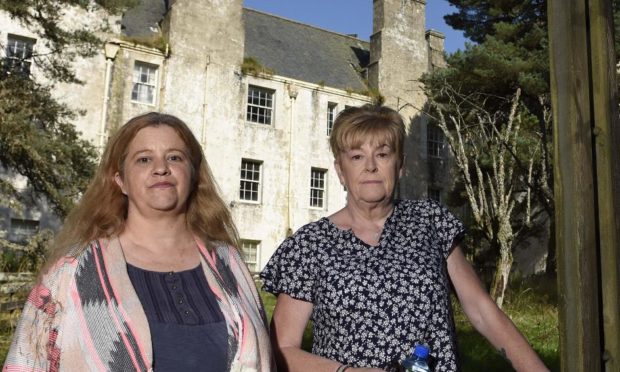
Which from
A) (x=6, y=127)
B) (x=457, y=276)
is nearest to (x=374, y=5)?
(x=6, y=127)

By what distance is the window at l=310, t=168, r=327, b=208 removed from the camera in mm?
23016

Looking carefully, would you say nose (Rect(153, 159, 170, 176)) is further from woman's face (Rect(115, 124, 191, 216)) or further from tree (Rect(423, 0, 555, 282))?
tree (Rect(423, 0, 555, 282))

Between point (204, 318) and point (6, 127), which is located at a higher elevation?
point (6, 127)

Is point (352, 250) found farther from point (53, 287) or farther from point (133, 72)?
point (133, 72)

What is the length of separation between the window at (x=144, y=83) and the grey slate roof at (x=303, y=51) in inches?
169

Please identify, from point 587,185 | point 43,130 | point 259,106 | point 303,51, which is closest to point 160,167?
point 587,185

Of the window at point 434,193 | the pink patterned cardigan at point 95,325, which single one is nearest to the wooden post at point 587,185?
the pink patterned cardigan at point 95,325

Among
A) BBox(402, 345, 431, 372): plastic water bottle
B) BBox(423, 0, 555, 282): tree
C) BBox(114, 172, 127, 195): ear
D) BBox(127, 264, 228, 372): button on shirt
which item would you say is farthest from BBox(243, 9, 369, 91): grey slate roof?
BBox(402, 345, 431, 372): plastic water bottle

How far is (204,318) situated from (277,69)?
21532 mm

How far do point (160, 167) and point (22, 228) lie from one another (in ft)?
58.2

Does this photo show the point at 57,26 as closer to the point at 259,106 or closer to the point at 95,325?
the point at 259,106

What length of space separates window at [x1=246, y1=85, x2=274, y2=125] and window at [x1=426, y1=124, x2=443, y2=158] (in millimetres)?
8133

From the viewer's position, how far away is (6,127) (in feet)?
37.0

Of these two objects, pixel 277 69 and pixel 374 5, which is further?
pixel 374 5
